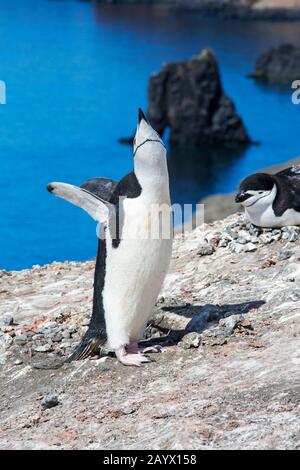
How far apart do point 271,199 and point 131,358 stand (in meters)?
2.66

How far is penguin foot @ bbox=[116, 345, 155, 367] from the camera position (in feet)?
22.5

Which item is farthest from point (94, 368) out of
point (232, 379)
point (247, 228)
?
point (247, 228)

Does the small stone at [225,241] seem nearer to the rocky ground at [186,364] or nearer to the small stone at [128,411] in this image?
the rocky ground at [186,364]

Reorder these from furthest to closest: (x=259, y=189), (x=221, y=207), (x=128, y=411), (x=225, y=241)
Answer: (x=221, y=207) < (x=259, y=189) < (x=225, y=241) < (x=128, y=411)

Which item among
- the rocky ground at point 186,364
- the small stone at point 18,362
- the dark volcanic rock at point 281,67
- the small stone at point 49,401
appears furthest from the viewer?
the dark volcanic rock at point 281,67

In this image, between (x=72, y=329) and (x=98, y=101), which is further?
(x=98, y=101)

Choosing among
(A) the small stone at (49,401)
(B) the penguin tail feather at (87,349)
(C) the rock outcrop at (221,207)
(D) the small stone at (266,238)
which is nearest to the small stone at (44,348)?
(B) the penguin tail feather at (87,349)

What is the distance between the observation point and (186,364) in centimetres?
674

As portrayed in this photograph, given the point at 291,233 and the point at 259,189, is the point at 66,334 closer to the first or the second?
the point at 291,233

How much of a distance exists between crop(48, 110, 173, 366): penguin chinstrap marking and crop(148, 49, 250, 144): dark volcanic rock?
37620mm

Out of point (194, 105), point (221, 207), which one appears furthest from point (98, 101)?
point (221, 207)

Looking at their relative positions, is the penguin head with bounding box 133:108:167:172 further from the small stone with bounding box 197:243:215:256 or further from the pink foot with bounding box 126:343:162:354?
the small stone with bounding box 197:243:215:256

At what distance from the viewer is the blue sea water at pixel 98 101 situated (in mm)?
39219

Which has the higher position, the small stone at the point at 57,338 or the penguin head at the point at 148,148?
the penguin head at the point at 148,148
